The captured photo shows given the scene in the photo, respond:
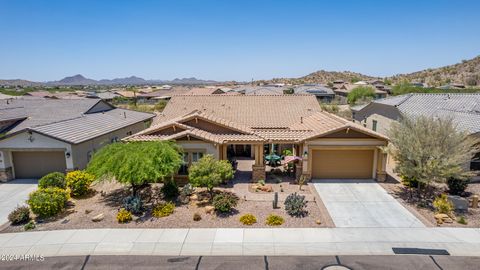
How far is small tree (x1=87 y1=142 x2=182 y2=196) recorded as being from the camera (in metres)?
14.9

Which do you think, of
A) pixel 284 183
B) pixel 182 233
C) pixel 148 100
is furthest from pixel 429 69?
pixel 182 233

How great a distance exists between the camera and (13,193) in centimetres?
1841

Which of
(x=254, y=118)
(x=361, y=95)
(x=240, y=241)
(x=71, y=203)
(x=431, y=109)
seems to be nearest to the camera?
(x=240, y=241)

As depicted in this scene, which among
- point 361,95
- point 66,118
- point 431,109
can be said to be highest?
point 431,109

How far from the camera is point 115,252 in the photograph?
463 inches

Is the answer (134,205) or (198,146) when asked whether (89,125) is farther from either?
(134,205)

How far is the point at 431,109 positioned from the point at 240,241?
69.7 ft

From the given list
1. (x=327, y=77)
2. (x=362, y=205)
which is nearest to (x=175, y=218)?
(x=362, y=205)

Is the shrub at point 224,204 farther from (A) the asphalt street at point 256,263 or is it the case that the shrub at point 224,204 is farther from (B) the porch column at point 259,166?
(B) the porch column at point 259,166

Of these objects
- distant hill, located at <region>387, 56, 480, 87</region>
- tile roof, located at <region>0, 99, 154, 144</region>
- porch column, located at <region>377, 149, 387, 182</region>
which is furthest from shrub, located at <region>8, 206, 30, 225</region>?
distant hill, located at <region>387, 56, 480, 87</region>

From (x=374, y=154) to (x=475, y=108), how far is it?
35.7ft

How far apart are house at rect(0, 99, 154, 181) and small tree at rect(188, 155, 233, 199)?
9108mm

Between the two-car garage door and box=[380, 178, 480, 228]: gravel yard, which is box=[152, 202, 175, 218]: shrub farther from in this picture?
box=[380, 178, 480, 228]: gravel yard

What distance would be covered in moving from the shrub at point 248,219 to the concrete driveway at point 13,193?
11.3m
